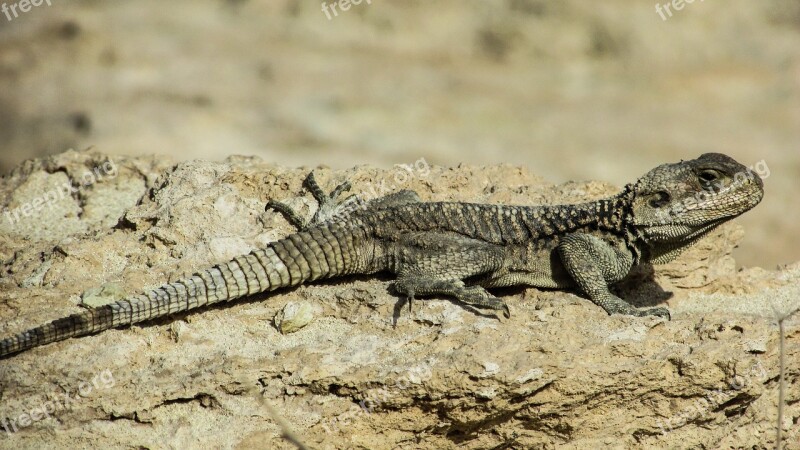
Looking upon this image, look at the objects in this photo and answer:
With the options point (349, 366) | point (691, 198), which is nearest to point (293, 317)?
point (349, 366)

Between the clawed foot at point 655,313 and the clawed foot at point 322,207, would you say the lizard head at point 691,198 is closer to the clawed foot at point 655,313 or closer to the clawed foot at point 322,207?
the clawed foot at point 655,313

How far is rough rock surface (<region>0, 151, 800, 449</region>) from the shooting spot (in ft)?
20.6

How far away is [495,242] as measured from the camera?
7.67 meters

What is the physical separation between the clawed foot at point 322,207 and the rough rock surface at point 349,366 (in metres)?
0.10

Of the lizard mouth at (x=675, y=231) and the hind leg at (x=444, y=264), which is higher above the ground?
the lizard mouth at (x=675, y=231)

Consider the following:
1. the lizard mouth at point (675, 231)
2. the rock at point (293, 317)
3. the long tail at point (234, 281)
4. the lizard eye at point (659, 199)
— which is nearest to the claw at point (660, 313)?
the lizard mouth at point (675, 231)

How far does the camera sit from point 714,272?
8.43 meters

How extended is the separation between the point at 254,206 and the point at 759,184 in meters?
4.77

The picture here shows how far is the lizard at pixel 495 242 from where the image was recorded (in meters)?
7.09

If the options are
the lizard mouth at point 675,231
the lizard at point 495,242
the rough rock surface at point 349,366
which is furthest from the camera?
the lizard mouth at point 675,231

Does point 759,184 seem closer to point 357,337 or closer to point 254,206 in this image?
point 357,337

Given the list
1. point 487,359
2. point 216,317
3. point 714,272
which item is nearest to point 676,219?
point 714,272

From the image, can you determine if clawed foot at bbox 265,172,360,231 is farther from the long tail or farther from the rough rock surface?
the long tail

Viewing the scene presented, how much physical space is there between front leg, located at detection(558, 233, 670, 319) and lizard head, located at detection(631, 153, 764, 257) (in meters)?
0.32
